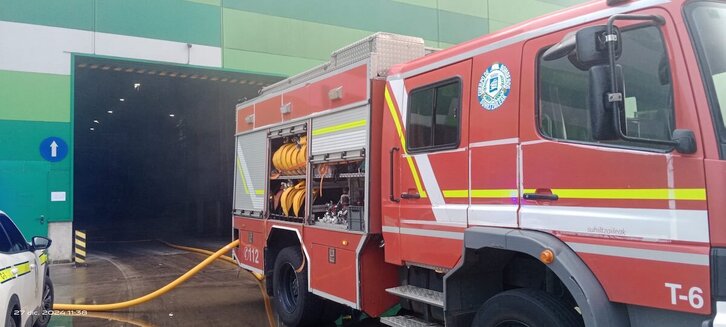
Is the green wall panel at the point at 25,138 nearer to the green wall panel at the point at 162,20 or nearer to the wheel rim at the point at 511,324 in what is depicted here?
the green wall panel at the point at 162,20

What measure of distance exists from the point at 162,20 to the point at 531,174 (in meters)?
12.6

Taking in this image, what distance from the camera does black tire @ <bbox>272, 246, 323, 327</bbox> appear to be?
6422 mm

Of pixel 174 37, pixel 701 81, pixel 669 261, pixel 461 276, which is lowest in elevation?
pixel 461 276

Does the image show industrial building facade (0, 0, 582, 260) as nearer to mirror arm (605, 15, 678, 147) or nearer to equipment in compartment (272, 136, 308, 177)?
equipment in compartment (272, 136, 308, 177)

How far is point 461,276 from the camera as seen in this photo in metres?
4.01

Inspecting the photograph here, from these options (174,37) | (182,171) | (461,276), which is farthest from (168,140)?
(461,276)

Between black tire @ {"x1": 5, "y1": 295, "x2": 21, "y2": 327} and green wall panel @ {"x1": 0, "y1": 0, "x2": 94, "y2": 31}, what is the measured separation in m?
10.1

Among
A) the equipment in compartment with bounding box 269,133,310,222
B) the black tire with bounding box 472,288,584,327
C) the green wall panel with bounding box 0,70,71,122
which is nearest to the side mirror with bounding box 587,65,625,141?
the black tire with bounding box 472,288,584,327

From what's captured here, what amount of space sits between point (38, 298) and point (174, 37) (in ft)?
30.9

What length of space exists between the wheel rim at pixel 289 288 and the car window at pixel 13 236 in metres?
2.90

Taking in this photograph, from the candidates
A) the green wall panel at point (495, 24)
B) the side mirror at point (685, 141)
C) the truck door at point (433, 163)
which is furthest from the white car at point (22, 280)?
the green wall panel at point (495, 24)

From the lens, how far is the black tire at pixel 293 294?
642 centimetres

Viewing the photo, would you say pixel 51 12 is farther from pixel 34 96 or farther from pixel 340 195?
pixel 340 195

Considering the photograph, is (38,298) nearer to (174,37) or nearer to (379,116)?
(379,116)
